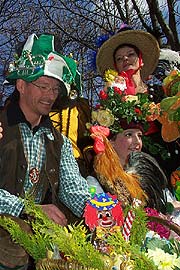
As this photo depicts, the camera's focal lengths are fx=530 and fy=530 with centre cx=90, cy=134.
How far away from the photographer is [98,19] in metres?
6.95

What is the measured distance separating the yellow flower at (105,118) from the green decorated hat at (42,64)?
42cm

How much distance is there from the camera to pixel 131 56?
327cm

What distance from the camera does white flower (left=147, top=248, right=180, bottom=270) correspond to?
123 cm

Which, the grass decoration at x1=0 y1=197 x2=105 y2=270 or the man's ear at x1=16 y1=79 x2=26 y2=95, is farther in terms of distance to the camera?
the man's ear at x1=16 y1=79 x2=26 y2=95

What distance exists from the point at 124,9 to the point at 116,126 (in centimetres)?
427

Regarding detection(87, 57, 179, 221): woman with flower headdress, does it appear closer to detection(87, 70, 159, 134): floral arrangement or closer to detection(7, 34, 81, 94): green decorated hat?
detection(87, 70, 159, 134): floral arrangement

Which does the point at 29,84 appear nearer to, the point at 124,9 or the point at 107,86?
the point at 107,86

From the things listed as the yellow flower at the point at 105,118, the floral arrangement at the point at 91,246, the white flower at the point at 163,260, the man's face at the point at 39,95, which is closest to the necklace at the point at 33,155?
the man's face at the point at 39,95

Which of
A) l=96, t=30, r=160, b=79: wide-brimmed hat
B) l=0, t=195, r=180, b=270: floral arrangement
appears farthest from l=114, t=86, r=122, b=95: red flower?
l=0, t=195, r=180, b=270: floral arrangement

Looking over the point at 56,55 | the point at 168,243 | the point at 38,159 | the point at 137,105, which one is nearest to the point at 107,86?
the point at 137,105

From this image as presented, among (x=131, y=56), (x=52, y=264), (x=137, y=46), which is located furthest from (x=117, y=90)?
(x=52, y=264)

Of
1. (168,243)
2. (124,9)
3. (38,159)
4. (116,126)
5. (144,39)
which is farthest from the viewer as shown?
(124,9)

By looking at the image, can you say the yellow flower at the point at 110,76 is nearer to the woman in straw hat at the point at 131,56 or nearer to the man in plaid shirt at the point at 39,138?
the woman in straw hat at the point at 131,56

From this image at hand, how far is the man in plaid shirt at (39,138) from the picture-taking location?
221cm
